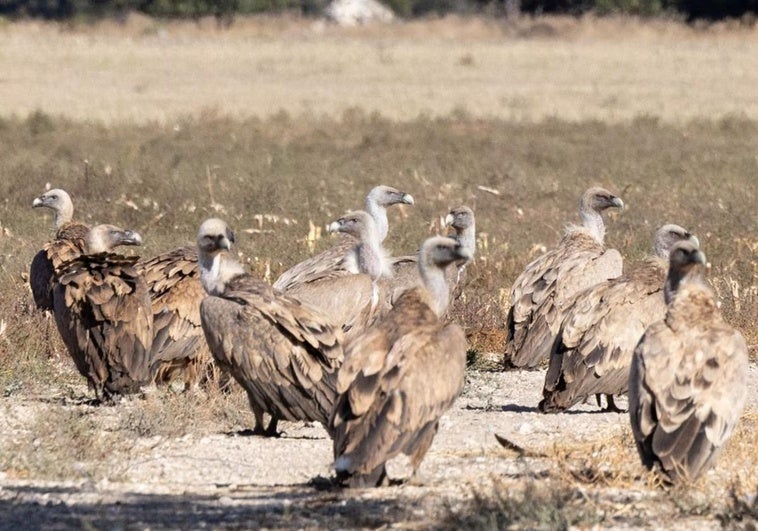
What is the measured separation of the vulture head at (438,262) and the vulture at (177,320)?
2.08 meters

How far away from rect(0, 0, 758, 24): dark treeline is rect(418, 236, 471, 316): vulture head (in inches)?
1929

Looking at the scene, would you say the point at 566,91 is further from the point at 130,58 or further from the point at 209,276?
the point at 209,276

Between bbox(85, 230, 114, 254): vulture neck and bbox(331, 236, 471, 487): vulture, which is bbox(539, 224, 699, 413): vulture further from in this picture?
bbox(85, 230, 114, 254): vulture neck

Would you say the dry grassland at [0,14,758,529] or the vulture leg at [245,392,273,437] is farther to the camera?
the vulture leg at [245,392,273,437]

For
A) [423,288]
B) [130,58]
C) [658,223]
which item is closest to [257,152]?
[658,223]

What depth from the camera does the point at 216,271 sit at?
28.8ft

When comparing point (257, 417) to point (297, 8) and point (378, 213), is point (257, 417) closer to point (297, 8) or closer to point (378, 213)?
point (378, 213)

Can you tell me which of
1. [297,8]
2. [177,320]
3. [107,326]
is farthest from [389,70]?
[297,8]

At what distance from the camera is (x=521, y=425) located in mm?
8570

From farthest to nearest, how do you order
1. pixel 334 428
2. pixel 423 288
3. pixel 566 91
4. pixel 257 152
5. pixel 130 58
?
pixel 130 58
pixel 566 91
pixel 257 152
pixel 423 288
pixel 334 428

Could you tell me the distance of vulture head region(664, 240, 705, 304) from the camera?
7477mm

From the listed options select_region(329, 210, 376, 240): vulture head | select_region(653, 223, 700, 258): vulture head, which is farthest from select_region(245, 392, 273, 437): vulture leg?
select_region(653, 223, 700, 258): vulture head

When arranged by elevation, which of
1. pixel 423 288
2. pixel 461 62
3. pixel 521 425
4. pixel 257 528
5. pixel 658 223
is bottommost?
pixel 461 62

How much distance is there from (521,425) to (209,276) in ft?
6.17
